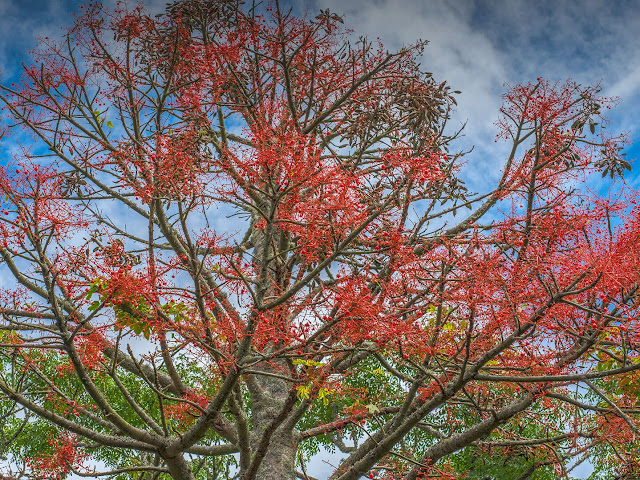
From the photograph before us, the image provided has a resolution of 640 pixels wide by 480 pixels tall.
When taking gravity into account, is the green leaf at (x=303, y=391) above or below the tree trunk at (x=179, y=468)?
below

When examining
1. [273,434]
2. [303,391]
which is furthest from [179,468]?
[303,391]

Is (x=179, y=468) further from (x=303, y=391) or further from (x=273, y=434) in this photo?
(x=303, y=391)

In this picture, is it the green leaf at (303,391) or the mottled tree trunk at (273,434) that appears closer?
the green leaf at (303,391)

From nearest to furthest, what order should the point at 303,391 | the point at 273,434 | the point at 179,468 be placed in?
1. the point at 303,391
2. the point at 179,468
3. the point at 273,434

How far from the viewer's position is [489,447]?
7.50m

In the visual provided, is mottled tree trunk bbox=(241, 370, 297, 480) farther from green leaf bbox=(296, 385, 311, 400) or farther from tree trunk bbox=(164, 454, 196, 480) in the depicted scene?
green leaf bbox=(296, 385, 311, 400)

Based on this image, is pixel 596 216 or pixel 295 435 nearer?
pixel 596 216

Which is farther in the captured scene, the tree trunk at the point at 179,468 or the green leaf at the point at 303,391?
the tree trunk at the point at 179,468

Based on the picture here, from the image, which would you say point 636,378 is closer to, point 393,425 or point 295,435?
point 393,425

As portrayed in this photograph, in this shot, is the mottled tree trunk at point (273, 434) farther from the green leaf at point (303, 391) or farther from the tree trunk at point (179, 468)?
the green leaf at point (303, 391)

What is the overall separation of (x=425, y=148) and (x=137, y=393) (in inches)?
416

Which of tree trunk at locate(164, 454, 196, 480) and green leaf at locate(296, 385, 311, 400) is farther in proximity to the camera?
tree trunk at locate(164, 454, 196, 480)

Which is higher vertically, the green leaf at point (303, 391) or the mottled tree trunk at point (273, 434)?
the mottled tree trunk at point (273, 434)

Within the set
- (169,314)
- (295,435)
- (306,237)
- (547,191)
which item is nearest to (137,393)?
(295,435)
